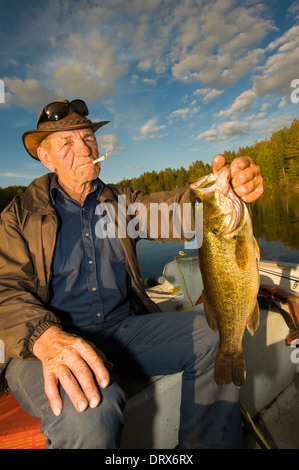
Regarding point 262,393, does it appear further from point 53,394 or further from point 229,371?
point 53,394

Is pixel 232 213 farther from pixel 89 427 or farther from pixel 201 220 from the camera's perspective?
pixel 89 427

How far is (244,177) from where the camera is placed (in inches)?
61.7

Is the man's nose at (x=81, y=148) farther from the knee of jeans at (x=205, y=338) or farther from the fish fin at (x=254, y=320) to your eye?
the fish fin at (x=254, y=320)

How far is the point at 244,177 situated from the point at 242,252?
0.55 meters

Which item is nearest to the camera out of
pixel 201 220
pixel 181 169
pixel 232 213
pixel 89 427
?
pixel 89 427

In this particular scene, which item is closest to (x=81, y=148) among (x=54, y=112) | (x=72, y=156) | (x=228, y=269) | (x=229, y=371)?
(x=72, y=156)

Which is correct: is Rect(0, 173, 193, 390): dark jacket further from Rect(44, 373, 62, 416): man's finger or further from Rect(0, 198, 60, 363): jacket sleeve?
Rect(44, 373, 62, 416): man's finger

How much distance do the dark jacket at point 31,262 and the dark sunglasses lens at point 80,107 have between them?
0.83 m

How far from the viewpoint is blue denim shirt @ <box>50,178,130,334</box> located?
215cm

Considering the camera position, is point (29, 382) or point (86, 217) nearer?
point (29, 382)
